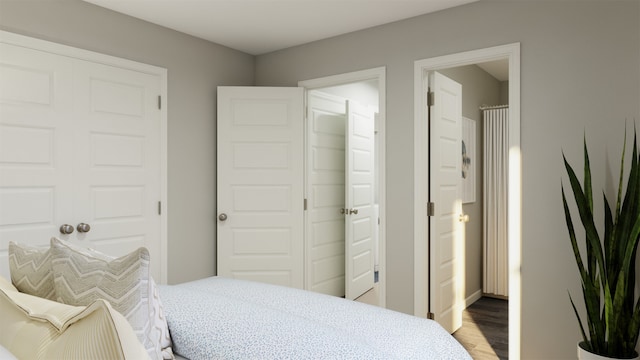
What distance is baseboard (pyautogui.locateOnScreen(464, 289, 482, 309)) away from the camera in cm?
430

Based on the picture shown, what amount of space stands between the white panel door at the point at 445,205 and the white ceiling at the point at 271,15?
58 cm

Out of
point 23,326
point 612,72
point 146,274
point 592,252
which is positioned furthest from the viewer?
point 612,72

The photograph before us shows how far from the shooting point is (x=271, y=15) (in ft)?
10.4

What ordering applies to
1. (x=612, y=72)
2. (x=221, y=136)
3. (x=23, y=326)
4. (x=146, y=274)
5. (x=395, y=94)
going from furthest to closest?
1. (x=221, y=136)
2. (x=395, y=94)
3. (x=612, y=72)
4. (x=146, y=274)
5. (x=23, y=326)

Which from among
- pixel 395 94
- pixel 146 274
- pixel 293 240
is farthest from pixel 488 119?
pixel 146 274

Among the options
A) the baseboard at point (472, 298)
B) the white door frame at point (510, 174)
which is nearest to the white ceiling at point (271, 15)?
the white door frame at point (510, 174)

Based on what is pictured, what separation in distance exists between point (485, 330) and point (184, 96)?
3.16 m

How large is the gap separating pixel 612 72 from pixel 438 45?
109 cm

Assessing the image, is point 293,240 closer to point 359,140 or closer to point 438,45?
point 359,140

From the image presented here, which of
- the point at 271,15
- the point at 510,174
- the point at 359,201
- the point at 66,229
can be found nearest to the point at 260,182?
the point at 359,201

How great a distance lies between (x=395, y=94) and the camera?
10.8ft

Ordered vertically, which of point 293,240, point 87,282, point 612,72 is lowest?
point 293,240

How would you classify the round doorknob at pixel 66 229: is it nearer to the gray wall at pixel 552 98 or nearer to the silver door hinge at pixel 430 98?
the gray wall at pixel 552 98

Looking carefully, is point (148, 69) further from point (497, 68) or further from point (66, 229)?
point (497, 68)
